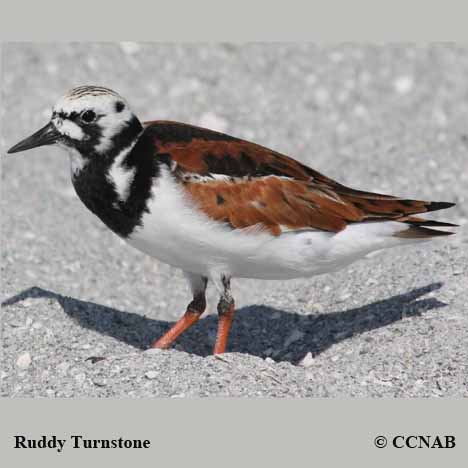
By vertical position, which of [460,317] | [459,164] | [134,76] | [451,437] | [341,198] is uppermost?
[134,76]

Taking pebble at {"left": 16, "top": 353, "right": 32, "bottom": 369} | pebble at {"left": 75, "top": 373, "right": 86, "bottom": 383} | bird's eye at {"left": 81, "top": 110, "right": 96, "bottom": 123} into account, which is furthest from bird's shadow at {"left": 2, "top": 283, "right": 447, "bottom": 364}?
bird's eye at {"left": 81, "top": 110, "right": 96, "bottom": 123}

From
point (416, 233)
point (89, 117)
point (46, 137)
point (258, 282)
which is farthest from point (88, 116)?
point (258, 282)

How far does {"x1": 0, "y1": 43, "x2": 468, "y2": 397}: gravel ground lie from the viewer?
5660 mm

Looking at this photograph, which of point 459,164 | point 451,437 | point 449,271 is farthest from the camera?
point 459,164

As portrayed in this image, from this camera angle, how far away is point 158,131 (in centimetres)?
567

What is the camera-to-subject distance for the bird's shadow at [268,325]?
248 inches

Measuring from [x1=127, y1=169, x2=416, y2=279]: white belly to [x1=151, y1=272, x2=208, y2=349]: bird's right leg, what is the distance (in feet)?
0.93

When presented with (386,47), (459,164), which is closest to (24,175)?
(459,164)

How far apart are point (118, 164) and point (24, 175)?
3.15 metres

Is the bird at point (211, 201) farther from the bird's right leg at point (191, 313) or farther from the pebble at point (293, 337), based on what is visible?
the pebble at point (293, 337)

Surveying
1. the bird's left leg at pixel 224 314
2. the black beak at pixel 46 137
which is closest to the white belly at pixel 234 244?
the bird's left leg at pixel 224 314

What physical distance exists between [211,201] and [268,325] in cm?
151

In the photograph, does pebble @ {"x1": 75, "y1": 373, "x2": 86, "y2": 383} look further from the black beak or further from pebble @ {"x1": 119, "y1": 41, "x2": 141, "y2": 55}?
pebble @ {"x1": 119, "y1": 41, "x2": 141, "y2": 55}

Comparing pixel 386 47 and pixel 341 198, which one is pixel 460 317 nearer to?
pixel 341 198
